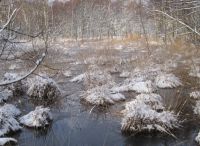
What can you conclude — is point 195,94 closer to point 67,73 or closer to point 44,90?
point 44,90

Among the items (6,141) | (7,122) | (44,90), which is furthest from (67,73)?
(6,141)

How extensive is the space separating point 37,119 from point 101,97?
2.52m

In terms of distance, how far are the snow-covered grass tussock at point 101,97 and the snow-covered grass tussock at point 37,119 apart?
1911 millimetres

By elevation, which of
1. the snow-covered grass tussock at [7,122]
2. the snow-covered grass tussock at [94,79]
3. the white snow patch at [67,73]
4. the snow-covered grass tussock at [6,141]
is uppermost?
the snow-covered grass tussock at [94,79]

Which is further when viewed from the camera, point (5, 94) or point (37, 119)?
point (5, 94)

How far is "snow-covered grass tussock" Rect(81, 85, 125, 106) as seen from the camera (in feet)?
37.5

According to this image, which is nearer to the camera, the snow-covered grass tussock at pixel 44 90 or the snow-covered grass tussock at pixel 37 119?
the snow-covered grass tussock at pixel 37 119

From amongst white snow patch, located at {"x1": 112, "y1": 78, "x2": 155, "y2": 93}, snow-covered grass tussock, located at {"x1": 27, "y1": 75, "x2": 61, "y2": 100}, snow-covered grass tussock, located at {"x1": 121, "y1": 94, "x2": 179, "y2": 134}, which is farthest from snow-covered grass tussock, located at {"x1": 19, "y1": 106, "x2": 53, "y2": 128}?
white snow patch, located at {"x1": 112, "y1": 78, "x2": 155, "y2": 93}

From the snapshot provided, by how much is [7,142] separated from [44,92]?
3.97 m

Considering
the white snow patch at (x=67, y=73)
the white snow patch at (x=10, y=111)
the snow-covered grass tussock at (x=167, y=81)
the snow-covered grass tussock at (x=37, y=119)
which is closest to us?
the snow-covered grass tussock at (x=37, y=119)

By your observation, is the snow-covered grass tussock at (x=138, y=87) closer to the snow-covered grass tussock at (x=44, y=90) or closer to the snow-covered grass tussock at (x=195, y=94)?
the snow-covered grass tussock at (x=195, y=94)

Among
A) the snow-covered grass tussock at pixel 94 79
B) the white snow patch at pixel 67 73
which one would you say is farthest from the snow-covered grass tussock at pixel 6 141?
the white snow patch at pixel 67 73

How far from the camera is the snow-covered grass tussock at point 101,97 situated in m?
11.4

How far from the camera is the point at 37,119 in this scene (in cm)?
966
